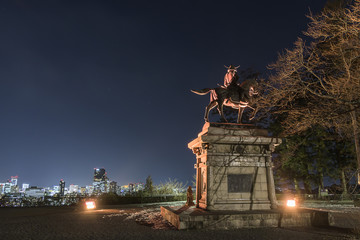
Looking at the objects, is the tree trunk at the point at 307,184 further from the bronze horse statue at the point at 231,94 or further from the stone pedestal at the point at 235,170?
the bronze horse statue at the point at 231,94

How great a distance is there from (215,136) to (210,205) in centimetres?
A: 257

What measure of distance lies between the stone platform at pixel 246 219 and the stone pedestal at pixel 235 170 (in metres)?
0.84

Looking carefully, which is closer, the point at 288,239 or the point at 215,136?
the point at 288,239

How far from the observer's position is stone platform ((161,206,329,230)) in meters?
7.93

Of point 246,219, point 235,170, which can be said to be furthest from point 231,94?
point 246,219

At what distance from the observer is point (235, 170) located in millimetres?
9828

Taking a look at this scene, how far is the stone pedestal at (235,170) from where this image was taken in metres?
9.45

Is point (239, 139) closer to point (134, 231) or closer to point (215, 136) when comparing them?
point (215, 136)

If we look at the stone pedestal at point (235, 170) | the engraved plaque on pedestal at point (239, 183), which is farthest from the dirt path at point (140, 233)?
the engraved plaque on pedestal at point (239, 183)

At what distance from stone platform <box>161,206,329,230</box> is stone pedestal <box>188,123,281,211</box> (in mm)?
842

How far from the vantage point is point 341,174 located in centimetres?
2384

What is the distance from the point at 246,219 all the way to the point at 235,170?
6.58ft

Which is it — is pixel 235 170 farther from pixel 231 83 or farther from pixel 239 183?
pixel 231 83

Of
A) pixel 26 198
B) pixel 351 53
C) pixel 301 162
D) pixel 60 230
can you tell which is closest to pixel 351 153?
pixel 301 162
